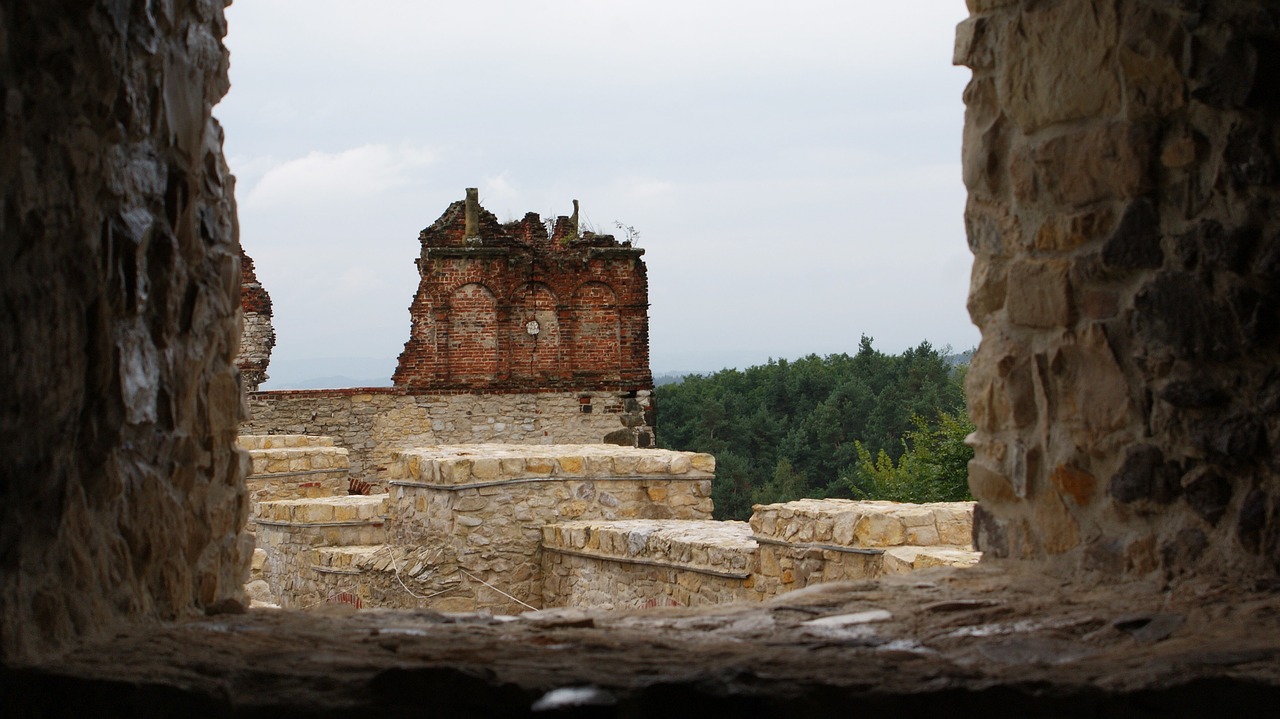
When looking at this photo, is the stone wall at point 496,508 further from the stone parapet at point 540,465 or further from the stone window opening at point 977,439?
the stone window opening at point 977,439

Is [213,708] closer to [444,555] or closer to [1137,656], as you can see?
[1137,656]

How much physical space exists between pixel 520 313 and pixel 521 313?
15 mm

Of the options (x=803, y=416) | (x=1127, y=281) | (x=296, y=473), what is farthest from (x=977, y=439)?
(x=803, y=416)

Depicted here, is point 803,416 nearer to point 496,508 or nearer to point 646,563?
point 496,508

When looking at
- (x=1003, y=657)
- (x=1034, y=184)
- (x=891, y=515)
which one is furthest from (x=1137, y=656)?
(x=891, y=515)

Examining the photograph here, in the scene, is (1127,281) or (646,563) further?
(646,563)

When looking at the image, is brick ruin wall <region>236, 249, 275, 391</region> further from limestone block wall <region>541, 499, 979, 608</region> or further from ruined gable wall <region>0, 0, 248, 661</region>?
ruined gable wall <region>0, 0, 248, 661</region>

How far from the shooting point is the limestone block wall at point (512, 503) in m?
9.44

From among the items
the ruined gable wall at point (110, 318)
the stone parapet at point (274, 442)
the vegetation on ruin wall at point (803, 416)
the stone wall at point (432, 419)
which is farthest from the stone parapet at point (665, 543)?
the vegetation on ruin wall at point (803, 416)

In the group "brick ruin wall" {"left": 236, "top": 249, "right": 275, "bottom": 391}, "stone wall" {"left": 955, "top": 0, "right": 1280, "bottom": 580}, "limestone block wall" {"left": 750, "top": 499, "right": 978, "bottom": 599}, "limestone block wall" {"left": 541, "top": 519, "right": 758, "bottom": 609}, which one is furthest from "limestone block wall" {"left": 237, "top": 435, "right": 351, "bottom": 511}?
"stone wall" {"left": 955, "top": 0, "right": 1280, "bottom": 580}

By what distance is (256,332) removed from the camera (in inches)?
766

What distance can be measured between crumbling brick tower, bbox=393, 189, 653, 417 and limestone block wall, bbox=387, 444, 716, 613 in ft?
28.4

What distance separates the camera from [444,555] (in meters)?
9.44

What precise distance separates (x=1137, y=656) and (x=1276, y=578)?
663 mm
